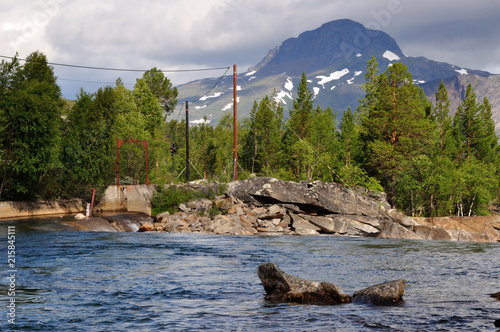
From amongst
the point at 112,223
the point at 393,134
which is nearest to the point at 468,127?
the point at 393,134

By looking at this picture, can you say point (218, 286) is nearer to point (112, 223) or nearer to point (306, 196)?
point (112, 223)

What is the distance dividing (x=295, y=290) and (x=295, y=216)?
27.2 metres

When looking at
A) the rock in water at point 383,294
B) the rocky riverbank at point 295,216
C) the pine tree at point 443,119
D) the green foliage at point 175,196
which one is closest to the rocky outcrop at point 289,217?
the rocky riverbank at point 295,216

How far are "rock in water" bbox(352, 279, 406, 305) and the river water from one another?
328 mm

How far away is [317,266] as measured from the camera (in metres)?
18.8

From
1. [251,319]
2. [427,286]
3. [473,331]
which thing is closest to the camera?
[473,331]

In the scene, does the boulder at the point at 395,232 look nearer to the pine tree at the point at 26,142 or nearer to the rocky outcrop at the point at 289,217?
the rocky outcrop at the point at 289,217

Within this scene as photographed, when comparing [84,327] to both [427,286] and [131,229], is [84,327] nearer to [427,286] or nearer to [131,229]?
[427,286]

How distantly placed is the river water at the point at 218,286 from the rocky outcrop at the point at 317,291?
1.28ft

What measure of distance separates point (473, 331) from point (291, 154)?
65.8 meters

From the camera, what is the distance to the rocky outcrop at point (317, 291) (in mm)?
11805

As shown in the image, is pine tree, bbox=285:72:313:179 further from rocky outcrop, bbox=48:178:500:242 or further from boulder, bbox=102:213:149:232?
boulder, bbox=102:213:149:232

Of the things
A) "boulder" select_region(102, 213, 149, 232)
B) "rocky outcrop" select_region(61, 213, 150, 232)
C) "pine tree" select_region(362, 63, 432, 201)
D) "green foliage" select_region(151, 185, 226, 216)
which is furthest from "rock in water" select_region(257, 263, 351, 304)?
"pine tree" select_region(362, 63, 432, 201)

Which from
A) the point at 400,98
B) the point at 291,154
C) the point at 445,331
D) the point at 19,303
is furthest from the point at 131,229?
the point at 291,154
